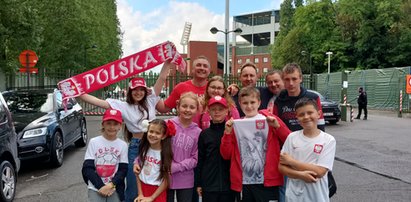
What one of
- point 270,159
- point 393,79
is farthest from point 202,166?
point 393,79

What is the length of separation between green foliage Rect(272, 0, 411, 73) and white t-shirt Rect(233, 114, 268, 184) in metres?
40.7

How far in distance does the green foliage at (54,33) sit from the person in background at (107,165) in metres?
11.7

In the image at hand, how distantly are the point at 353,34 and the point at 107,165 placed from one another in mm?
47026

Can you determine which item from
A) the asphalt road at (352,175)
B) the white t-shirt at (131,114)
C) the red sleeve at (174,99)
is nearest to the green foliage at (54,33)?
the asphalt road at (352,175)

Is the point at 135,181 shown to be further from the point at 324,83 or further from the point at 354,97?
the point at 324,83

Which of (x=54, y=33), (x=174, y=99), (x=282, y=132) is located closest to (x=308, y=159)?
(x=282, y=132)

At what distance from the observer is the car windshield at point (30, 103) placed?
8.75 m

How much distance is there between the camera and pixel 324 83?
37406mm

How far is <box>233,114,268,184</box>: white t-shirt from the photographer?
3.49m

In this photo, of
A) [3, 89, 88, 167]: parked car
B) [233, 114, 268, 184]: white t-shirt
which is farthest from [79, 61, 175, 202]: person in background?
[3, 89, 88, 167]: parked car

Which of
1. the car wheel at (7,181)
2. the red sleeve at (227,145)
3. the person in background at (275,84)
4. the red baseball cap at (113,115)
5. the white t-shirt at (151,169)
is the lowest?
the car wheel at (7,181)

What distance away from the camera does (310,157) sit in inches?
127

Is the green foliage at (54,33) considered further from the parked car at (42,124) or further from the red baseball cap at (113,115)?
the red baseball cap at (113,115)

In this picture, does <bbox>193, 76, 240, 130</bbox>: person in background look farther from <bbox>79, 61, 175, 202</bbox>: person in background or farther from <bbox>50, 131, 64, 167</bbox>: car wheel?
<bbox>50, 131, 64, 167</bbox>: car wheel
